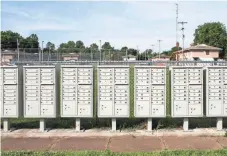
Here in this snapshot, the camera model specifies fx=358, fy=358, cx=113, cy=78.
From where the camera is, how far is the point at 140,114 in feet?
26.8

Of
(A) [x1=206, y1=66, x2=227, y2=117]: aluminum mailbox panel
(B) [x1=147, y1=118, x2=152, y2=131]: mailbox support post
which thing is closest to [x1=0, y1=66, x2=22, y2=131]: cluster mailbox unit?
(B) [x1=147, y1=118, x2=152, y2=131]: mailbox support post

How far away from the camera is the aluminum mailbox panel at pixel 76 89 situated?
816cm

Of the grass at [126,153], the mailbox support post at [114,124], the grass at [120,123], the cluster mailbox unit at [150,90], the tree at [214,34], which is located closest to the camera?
the grass at [126,153]

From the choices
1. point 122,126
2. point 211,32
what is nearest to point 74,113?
point 122,126

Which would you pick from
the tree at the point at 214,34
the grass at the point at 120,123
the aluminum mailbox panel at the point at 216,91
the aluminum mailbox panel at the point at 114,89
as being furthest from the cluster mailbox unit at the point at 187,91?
the tree at the point at 214,34

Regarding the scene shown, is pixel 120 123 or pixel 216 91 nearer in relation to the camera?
pixel 216 91

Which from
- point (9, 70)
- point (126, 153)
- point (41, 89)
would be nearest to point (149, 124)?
point (126, 153)

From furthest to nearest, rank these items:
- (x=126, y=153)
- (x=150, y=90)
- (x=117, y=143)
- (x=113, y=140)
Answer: (x=150, y=90)
(x=113, y=140)
(x=117, y=143)
(x=126, y=153)

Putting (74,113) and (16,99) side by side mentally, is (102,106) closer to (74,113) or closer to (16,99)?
(74,113)

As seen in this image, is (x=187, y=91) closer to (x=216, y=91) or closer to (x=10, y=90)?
(x=216, y=91)

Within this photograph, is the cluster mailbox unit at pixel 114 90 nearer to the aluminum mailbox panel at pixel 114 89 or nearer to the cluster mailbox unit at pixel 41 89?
the aluminum mailbox panel at pixel 114 89

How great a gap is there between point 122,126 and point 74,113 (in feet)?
3.92

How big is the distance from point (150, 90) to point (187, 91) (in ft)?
2.76

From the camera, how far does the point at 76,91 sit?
816cm
